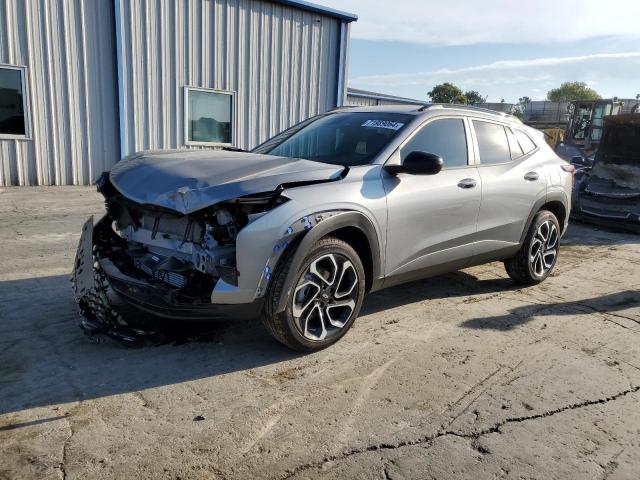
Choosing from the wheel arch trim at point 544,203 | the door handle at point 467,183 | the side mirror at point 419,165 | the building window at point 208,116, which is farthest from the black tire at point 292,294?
the building window at point 208,116

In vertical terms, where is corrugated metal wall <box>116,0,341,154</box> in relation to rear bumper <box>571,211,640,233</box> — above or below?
above

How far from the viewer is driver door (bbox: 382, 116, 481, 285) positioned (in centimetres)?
392

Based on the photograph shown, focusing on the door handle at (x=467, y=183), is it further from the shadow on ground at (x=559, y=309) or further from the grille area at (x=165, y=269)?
the grille area at (x=165, y=269)

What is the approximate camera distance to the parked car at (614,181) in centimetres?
897

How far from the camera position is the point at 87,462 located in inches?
93.2

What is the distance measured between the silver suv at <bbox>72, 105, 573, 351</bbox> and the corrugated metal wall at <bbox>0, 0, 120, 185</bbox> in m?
7.29

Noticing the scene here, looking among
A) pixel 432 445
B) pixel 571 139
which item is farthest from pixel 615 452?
pixel 571 139

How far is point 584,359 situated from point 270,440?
8.04 feet

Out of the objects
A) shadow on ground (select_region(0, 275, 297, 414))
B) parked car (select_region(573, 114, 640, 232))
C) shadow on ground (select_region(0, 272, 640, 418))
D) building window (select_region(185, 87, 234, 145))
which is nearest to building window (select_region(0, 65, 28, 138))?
building window (select_region(185, 87, 234, 145))

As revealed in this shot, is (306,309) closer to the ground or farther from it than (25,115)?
closer to the ground

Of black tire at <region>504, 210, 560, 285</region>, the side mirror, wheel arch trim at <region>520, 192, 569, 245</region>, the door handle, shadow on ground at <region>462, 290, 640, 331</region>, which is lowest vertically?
shadow on ground at <region>462, 290, 640, 331</region>

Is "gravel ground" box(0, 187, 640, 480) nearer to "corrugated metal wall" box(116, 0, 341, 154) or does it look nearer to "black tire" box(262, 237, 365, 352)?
"black tire" box(262, 237, 365, 352)

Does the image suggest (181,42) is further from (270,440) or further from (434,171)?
(270,440)

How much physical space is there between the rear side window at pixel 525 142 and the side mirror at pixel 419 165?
1.95 metres
